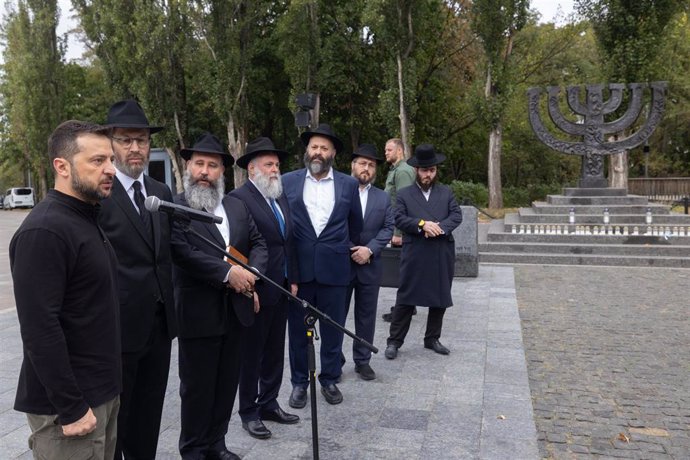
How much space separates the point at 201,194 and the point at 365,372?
2394mm

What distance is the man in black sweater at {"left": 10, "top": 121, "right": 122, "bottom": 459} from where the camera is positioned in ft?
6.73

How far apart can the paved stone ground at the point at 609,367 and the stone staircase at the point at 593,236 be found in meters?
2.36

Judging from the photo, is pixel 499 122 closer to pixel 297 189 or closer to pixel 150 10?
pixel 150 10

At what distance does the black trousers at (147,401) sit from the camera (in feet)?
9.91

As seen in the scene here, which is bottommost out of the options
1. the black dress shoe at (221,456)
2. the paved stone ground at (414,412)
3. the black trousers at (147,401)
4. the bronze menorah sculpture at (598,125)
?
the paved stone ground at (414,412)

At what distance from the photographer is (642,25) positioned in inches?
719

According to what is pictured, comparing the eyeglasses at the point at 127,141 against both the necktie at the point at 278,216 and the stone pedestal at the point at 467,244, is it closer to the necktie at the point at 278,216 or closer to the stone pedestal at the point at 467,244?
the necktie at the point at 278,216

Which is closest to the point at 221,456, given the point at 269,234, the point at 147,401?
the point at 147,401

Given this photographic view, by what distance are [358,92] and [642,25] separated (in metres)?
12.5

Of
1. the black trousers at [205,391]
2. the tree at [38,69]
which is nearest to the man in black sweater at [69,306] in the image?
the black trousers at [205,391]

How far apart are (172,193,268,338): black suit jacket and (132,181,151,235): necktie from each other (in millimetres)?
263

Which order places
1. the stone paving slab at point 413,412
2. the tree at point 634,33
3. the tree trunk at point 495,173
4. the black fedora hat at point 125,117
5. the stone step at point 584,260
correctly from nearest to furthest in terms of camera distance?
the black fedora hat at point 125,117, the stone paving slab at point 413,412, the stone step at point 584,260, the tree at point 634,33, the tree trunk at point 495,173

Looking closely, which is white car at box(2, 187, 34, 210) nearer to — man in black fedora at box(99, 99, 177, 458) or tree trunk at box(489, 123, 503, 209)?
tree trunk at box(489, 123, 503, 209)

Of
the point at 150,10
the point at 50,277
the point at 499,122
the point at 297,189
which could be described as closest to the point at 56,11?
the point at 150,10
